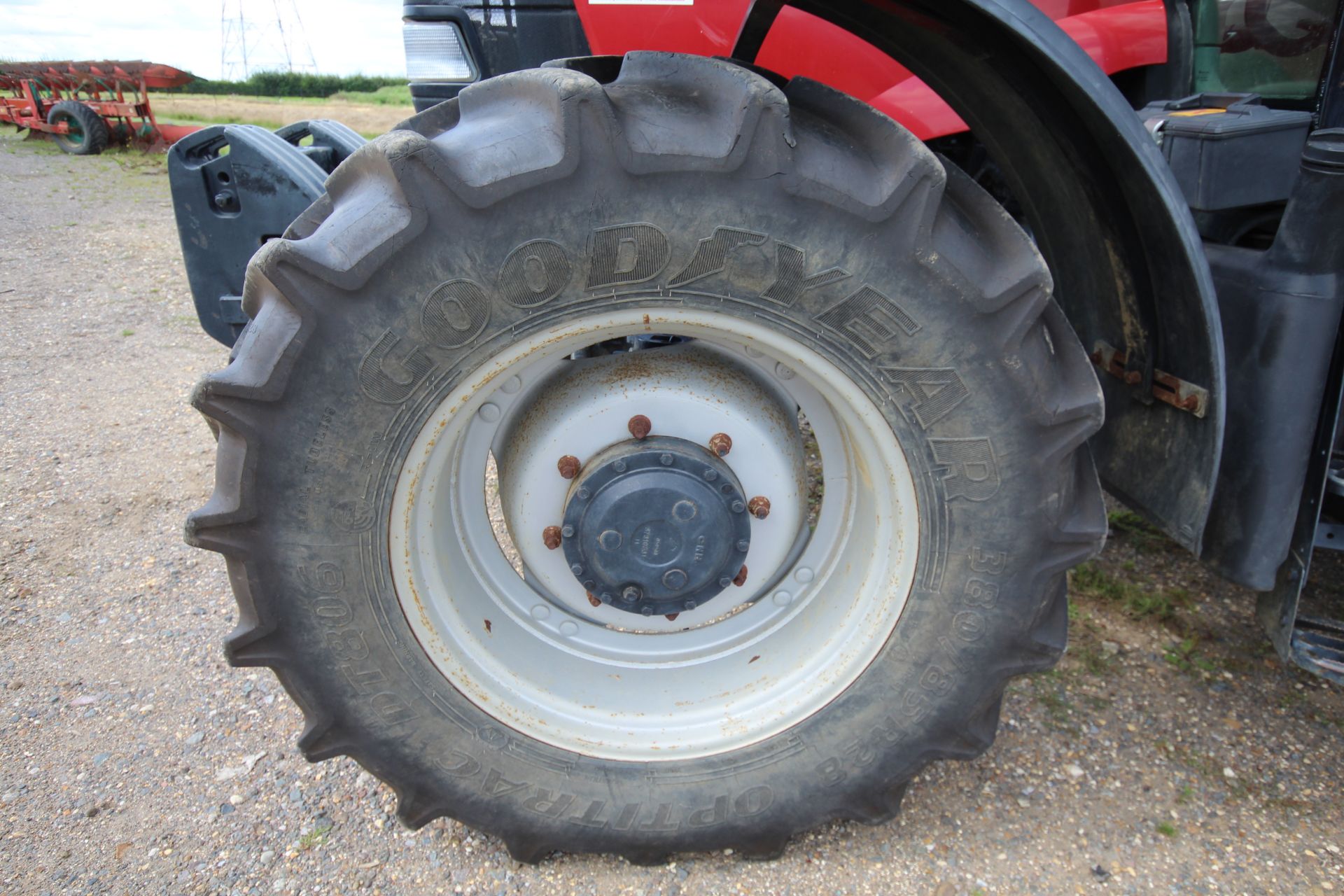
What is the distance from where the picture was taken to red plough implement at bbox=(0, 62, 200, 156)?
44.4 feet

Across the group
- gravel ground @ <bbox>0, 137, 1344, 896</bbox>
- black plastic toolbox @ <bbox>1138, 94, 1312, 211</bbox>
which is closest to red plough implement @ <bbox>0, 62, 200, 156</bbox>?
gravel ground @ <bbox>0, 137, 1344, 896</bbox>

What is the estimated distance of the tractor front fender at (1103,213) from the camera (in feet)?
4.73

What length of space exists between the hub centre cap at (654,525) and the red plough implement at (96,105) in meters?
14.6

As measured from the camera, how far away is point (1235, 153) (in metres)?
1.60

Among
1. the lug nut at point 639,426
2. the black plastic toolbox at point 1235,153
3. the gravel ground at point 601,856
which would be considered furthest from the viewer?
the gravel ground at point 601,856

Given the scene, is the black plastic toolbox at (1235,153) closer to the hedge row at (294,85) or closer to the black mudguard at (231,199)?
the black mudguard at (231,199)

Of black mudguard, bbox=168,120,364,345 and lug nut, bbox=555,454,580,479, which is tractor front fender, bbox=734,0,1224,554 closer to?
lug nut, bbox=555,454,580,479

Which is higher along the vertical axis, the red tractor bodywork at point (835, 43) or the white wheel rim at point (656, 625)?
the red tractor bodywork at point (835, 43)

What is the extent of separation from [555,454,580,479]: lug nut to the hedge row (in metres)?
31.3

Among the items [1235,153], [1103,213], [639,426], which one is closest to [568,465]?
[639,426]

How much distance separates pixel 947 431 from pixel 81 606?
8.94 feet

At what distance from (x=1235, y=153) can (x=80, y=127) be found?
16567mm

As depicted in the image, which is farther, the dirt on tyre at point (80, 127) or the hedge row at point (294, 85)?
the hedge row at point (294, 85)

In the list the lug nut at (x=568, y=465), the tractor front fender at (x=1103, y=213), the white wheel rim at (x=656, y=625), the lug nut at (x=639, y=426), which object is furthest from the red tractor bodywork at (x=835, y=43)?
the lug nut at (x=568, y=465)
